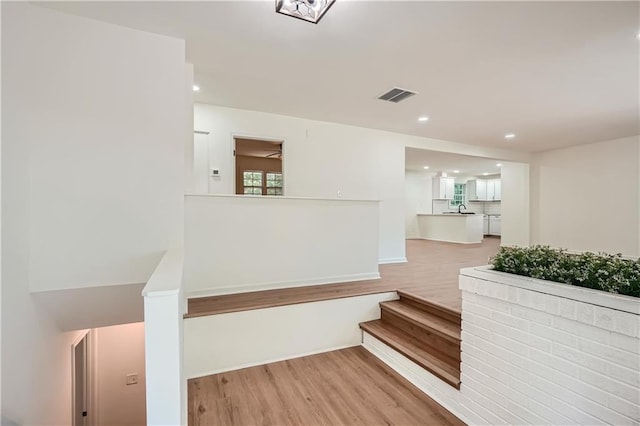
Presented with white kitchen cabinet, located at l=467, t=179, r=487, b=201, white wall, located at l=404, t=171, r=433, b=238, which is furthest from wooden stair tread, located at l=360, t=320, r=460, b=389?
white kitchen cabinet, located at l=467, t=179, r=487, b=201

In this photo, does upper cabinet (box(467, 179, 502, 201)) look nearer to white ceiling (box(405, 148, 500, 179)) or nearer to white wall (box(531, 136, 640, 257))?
white ceiling (box(405, 148, 500, 179))

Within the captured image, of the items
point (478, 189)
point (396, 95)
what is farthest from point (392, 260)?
point (478, 189)

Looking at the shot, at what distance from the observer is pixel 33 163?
2223 mm

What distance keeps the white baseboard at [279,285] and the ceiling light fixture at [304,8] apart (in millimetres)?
2734

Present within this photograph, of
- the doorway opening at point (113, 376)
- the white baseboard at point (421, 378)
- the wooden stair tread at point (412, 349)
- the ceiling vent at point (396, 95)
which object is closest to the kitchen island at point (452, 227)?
the ceiling vent at point (396, 95)

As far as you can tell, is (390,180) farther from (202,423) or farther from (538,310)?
(202,423)

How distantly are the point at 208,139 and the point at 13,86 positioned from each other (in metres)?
2.34

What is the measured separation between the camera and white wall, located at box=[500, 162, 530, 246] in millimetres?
7467

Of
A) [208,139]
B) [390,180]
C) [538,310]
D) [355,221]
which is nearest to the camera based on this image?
[538,310]

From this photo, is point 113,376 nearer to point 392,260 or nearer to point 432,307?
point 432,307

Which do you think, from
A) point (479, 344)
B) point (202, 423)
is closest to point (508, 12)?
point (479, 344)

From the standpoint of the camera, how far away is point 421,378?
242cm

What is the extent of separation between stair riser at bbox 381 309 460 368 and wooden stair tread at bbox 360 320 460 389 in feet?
0.13

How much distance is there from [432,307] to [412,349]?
50 centimetres
